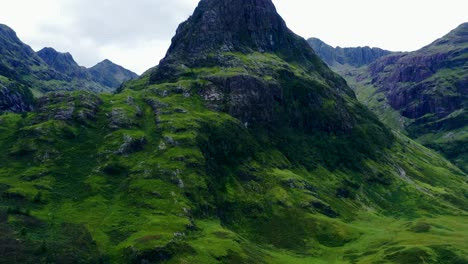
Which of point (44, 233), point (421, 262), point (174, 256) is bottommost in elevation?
point (421, 262)

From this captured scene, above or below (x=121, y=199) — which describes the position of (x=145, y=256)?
below

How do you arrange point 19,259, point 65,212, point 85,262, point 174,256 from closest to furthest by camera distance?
point 19,259 < point 85,262 < point 174,256 < point 65,212

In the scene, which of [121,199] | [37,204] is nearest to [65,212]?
[37,204]

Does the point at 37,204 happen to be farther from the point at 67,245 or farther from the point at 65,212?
the point at 67,245

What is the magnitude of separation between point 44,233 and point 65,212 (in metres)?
23.1

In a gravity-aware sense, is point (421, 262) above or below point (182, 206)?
below

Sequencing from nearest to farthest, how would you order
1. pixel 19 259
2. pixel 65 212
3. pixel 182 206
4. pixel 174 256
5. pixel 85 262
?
pixel 19 259 < pixel 85 262 < pixel 174 256 < pixel 65 212 < pixel 182 206

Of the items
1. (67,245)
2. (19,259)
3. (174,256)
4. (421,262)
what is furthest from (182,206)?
(421,262)

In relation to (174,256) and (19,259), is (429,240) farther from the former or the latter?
(19,259)

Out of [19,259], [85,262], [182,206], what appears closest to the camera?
[19,259]

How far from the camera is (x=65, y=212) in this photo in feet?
593

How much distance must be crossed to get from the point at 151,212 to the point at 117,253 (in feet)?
116

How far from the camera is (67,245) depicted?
6009 inches

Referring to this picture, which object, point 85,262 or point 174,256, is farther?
point 174,256
